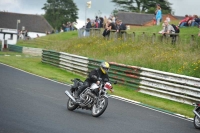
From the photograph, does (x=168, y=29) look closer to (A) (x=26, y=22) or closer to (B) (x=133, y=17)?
(B) (x=133, y=17)

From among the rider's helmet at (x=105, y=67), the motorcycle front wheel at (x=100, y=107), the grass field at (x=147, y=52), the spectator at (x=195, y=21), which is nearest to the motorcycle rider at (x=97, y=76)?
the rider's helmet at (x=105, y=67)

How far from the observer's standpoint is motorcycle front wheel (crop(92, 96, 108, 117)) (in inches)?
565

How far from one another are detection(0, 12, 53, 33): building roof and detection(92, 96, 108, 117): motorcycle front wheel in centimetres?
11081

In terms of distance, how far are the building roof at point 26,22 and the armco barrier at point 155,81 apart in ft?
319

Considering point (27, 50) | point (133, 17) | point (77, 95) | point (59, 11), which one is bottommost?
point (27, 50)

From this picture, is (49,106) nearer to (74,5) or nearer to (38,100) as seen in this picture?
(38,100)

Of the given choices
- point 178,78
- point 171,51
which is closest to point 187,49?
point 171,51

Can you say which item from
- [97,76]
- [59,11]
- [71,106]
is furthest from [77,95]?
[59,11]

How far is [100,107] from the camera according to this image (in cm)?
1462

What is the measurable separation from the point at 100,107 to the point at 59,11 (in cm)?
12789

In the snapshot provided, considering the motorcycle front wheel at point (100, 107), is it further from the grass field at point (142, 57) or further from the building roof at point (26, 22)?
the building roof at point (26, 22)

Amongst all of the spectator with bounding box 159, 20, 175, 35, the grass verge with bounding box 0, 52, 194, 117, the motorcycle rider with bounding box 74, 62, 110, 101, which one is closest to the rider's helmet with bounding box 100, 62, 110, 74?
the motorcycle rider with bounding box 74, 62, 110, 101

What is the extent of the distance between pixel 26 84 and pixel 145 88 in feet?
17.3

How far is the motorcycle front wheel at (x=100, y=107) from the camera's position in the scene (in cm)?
1435
